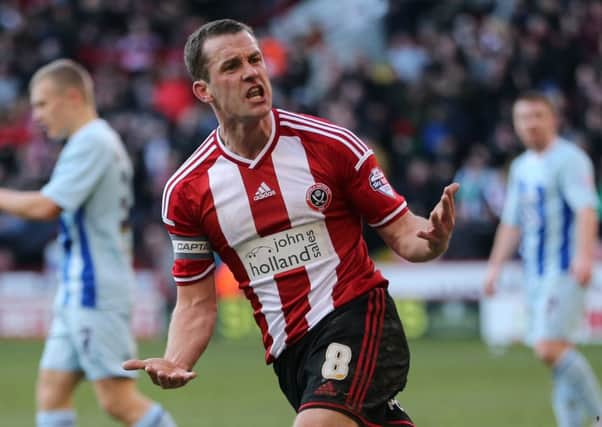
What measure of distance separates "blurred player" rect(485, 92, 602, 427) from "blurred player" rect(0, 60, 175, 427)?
114 inches

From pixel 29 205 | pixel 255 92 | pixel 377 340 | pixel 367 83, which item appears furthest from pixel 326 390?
pixel 367 83

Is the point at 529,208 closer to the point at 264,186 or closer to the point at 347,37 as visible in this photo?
the point at 264,186

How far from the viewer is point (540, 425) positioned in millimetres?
9320

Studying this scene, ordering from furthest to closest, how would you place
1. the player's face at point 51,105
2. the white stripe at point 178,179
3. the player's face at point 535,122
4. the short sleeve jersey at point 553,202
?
the player's face at point 535,122 → the short sleeve jersey at point 553,202 → the player's face at point 51,105 → the white stripe at point 178,179

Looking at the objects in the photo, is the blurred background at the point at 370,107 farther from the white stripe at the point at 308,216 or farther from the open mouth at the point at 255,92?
the open mouth at the point at 255,92

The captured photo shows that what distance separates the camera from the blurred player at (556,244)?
8.51m

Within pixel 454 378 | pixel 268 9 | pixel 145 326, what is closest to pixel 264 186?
pixel 454 378

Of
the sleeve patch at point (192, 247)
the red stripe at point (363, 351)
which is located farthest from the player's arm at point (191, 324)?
the red stripe at point (363, 351)

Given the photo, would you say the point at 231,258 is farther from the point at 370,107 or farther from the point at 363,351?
the point at 370,107

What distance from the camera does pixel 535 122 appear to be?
896 cm

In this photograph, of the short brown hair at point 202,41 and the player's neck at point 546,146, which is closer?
the short brown hair at point 202,41

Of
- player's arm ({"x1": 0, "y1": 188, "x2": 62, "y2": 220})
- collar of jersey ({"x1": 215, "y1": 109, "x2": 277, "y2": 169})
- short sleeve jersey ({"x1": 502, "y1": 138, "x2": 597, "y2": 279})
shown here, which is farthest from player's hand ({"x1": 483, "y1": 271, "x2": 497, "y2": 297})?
collar of jersey ({"x1": 215, "y1": 109, "x2": 277, "y2": 169})

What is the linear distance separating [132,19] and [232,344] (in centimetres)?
806

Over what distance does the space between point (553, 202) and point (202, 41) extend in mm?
4363
